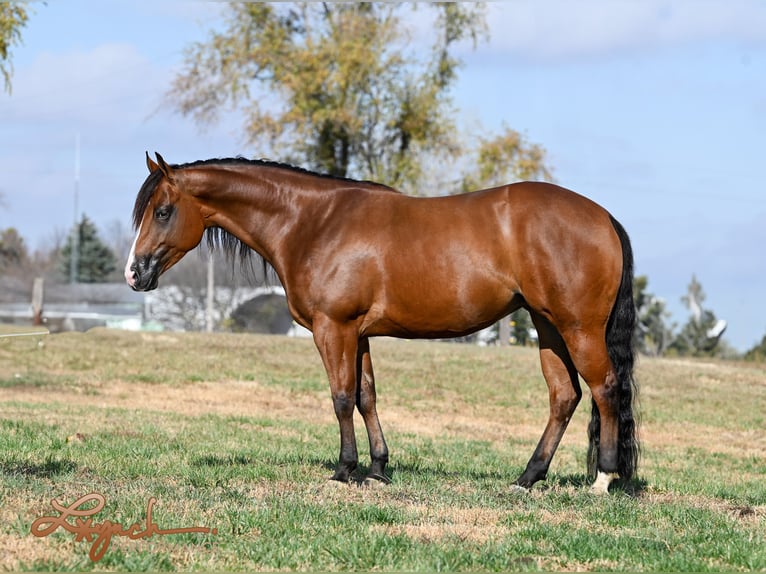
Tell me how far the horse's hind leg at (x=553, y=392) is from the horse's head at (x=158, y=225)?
300 cm

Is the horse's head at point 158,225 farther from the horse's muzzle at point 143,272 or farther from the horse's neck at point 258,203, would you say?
the horse's neck at point 258,203

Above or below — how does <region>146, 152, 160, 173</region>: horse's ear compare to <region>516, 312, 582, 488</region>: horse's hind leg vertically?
above

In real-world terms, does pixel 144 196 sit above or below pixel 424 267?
above

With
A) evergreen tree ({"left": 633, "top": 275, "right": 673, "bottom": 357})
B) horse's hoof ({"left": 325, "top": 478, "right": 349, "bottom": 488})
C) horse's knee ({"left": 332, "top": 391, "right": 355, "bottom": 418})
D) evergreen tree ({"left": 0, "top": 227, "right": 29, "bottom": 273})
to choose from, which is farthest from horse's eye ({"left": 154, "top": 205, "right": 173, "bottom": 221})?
evergreen tree ({"left": 0, "top": 227, "right": 29, "bottom": 273})

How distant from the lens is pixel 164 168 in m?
8.38

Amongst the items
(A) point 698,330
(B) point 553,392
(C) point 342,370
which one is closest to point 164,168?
(C) point 342,370

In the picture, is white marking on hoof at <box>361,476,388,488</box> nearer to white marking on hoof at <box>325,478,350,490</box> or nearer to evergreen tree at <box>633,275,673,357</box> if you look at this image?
white marking on hoof at <box>325,478,350,490</box>

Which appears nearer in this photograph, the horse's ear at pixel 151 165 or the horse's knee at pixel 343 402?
the horse's knee at pixel 343 402

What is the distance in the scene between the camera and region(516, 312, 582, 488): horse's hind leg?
27.6 ft

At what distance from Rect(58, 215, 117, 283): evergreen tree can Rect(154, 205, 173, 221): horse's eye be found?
58961mm

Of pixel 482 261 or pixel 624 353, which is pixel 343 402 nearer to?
pixel 482 261

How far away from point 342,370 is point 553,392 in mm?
1770

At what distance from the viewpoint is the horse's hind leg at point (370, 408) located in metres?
8.50

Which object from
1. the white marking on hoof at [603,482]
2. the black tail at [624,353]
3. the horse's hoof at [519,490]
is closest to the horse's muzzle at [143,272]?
the horse's hoof at [519,490]
